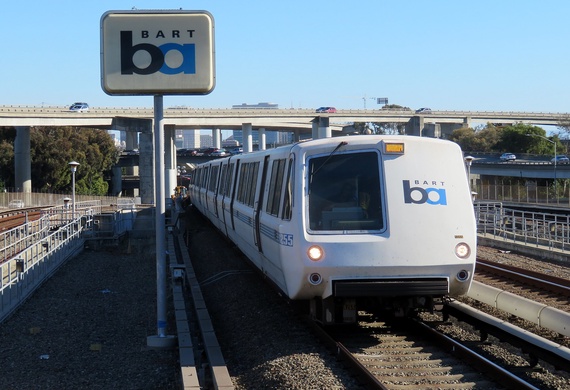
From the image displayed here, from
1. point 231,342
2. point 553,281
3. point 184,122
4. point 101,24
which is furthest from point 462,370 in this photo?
point 184,122

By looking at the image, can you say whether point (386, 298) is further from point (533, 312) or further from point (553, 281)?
point (553, 281)

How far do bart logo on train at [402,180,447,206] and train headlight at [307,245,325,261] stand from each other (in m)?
1.25

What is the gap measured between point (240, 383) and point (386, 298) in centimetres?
232

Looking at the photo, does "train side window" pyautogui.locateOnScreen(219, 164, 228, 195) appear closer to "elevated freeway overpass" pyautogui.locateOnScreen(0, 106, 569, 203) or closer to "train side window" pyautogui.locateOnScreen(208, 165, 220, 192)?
"train side window" pyautogui.locateOnScreen(208, 165, 220, 192)

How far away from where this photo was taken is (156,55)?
1090 cm

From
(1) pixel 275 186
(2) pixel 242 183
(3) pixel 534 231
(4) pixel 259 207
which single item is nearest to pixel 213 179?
(2) pixel 242 183

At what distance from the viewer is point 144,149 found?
213 feet

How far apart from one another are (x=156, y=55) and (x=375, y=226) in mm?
3883

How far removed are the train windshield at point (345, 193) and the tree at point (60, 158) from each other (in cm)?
6697

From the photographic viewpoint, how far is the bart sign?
422 inches

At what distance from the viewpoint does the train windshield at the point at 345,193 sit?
31.7ft

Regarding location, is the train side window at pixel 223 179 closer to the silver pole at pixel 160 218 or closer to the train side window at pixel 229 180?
the train side window at pixel 229 180

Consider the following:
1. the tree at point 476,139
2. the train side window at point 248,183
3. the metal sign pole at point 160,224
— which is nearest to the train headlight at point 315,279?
the metal sign pole at point 160,224

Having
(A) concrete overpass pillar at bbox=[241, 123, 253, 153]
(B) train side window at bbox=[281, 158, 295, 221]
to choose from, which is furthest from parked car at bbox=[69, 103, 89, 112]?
(B) train side window at bbox=[281, 158, 295, 221]
